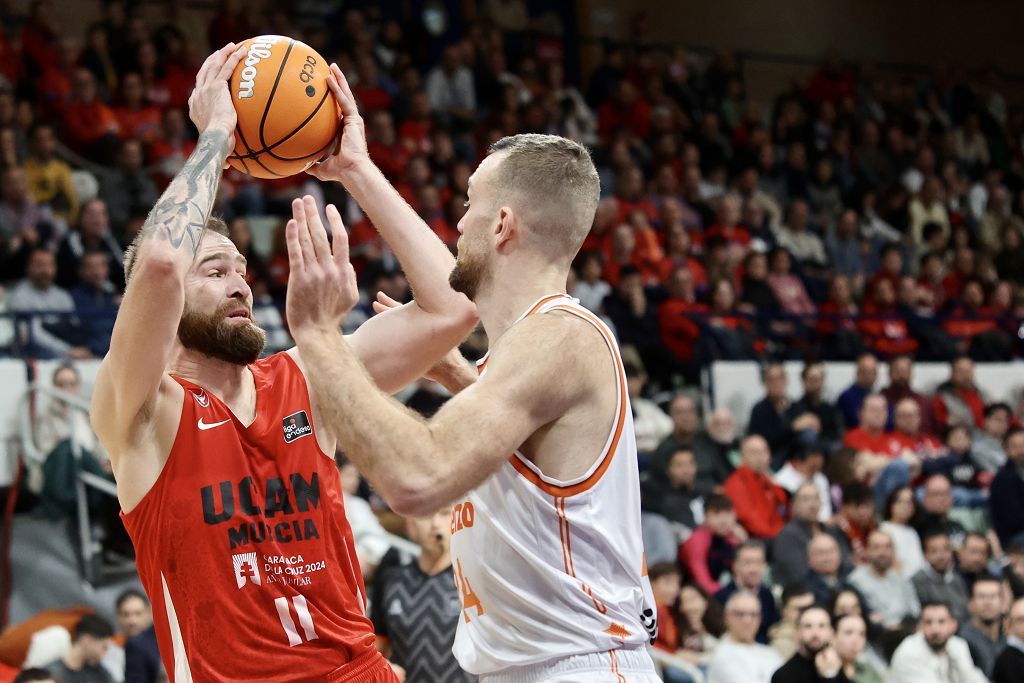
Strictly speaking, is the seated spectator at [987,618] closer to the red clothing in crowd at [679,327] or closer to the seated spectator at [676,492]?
the seated spectator at [676,492]

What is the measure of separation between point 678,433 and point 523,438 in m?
7.37

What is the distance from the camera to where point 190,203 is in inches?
→ 132

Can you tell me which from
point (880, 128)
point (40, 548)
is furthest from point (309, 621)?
point (880, 128)

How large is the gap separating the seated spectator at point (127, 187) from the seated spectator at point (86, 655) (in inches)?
184

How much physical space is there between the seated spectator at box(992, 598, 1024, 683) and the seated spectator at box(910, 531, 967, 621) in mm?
576

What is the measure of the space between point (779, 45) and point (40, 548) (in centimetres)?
1460

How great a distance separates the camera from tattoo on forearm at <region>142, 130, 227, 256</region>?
10.8ft

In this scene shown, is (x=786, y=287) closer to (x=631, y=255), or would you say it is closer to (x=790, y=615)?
(x=631, y=255)

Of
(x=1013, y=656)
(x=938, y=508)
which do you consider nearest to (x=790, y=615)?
(x=1013, y=656)

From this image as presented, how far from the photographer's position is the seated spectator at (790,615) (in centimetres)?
818

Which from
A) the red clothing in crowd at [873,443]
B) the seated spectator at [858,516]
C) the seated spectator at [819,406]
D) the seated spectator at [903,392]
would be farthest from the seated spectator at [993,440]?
the seated spectator at [858,516]

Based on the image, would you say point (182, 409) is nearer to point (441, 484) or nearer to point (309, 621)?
point (309, 621)

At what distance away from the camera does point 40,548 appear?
8.06 metres

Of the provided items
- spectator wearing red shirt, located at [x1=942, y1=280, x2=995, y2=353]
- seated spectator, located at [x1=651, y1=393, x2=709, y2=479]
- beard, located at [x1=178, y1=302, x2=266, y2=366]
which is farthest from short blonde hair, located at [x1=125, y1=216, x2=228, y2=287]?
spectator wearing red shirt, located at [x1=942, y1=280, x2=995, y2=353]
